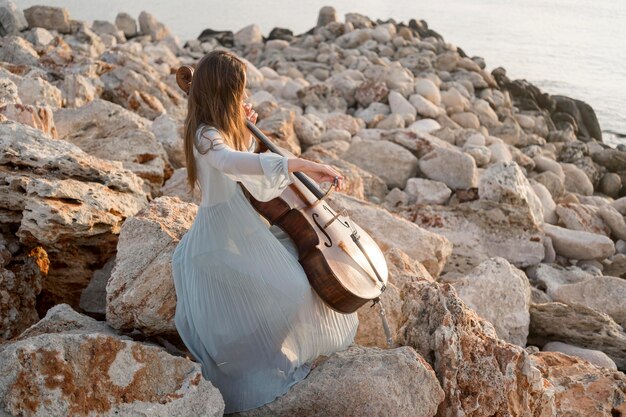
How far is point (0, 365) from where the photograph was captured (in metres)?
2.45

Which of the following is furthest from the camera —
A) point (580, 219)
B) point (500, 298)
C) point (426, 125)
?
point (426, 125)

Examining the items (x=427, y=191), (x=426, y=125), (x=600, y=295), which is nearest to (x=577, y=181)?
(x=426, y=125)

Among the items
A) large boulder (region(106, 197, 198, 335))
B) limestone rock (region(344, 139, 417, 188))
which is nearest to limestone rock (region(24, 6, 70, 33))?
limestone rock (region(344, 139, 417, 188))

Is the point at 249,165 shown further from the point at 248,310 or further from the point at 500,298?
the point at 500,298

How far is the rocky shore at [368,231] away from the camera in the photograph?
2.74m


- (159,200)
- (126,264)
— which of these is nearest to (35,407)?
(126,264)

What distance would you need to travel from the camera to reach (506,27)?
32.9m

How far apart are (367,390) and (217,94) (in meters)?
Result: 1.36

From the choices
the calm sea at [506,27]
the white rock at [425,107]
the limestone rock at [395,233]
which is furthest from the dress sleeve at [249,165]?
the calm sea at [506,27]

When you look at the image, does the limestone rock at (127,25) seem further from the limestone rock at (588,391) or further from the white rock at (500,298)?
the limestone rock at (588,391)

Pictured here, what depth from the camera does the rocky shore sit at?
2744 mm

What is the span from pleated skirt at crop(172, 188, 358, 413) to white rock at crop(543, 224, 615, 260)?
4.64 metres

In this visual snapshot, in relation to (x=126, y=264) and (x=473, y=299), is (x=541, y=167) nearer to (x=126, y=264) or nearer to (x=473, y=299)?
(x=473, y=299)

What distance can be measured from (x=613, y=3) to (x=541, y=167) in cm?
3905
